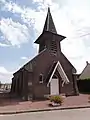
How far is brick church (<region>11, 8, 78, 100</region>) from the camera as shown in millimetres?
22688

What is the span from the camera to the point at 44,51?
2475 centimetres

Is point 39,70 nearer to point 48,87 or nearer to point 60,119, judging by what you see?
point 48,87

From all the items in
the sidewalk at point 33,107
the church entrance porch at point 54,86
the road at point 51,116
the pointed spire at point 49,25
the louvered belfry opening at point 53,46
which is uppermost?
the pointed spire at point 49,25

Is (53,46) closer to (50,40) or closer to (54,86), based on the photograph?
(50,40)

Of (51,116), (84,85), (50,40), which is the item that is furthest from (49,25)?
(51,116)

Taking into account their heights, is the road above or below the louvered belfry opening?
below

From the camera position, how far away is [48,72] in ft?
79.7

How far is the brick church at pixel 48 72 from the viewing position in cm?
2269

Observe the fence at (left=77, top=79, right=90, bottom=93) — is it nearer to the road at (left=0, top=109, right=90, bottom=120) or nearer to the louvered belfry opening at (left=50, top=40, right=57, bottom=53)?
the louvered belfry opening at (left=50, top=40, right=57, bottom=53)

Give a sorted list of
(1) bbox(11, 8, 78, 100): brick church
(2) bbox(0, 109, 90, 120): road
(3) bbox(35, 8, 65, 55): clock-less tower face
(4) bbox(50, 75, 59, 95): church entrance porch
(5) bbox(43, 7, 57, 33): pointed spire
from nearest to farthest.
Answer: (2) bbox(0, 109, 90, 120): road
(1) bbox(11, 8, 78, 100): brick church
(4) bbox(50, 75, 59, 95): church entrance porch
(3) bbox(35, 8, 65, 55): clock-less tower face
(5) bbox(43, 7, 57, 33): pointed spire

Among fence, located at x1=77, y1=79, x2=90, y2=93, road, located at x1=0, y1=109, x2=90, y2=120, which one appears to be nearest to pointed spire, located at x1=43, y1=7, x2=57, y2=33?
fence, located at x1=77, y1=79, x2=90, y2=93

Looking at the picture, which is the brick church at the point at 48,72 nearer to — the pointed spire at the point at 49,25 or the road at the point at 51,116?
the pointed spire at the point at 49,25

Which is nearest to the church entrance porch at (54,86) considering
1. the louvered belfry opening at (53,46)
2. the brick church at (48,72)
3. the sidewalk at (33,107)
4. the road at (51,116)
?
the brick church at (48,72)

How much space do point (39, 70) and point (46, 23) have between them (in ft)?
28.8
